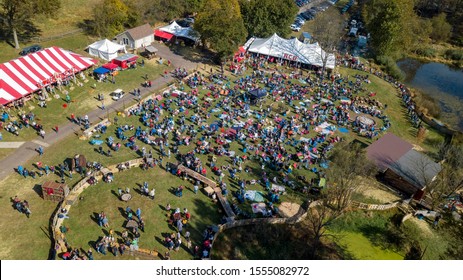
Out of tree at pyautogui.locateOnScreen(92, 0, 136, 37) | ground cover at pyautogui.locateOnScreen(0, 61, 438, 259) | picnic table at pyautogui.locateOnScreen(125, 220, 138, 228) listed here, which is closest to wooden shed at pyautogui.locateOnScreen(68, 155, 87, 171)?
ground cover at pyautogui.locateOnScreen(0, 61, 438, 259)

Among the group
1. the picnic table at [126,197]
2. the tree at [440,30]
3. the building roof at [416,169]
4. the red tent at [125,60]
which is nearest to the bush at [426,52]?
the tree at [440,30]

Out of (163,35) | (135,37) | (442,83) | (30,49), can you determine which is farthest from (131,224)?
(442,83)

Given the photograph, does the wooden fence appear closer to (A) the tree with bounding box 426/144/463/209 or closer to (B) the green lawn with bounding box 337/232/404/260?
(B) the green lawn with bounding box 337/232/404/260

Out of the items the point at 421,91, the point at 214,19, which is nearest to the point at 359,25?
the point at 421,91

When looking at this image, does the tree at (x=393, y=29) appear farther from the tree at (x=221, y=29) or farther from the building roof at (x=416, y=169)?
the building roof at (x=416, y=169)

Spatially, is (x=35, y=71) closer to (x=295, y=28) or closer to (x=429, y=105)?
(x=429, y=105)

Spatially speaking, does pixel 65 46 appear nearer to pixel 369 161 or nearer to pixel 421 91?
pixel 369 161
